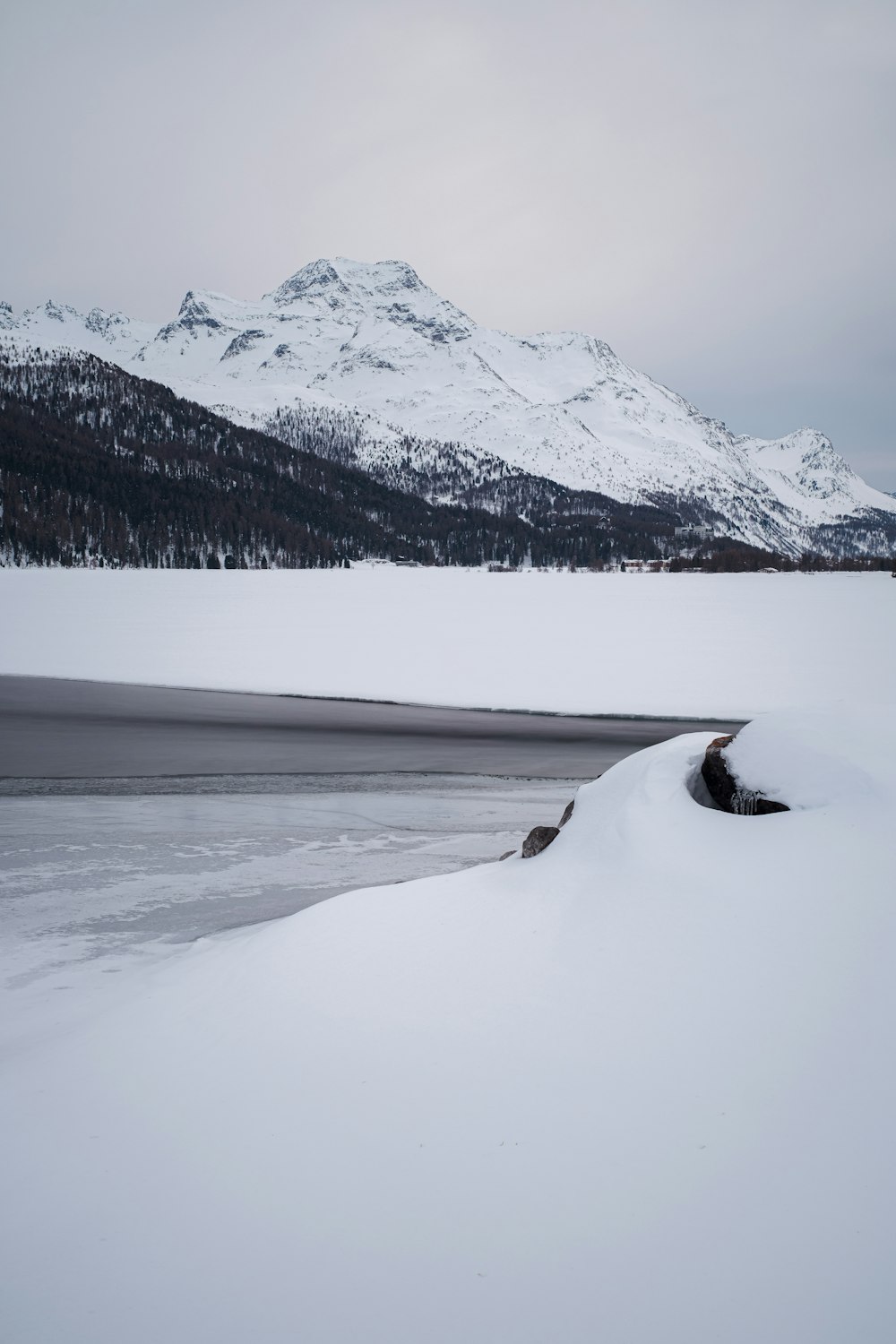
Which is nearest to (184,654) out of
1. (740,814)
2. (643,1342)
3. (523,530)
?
(740,814)

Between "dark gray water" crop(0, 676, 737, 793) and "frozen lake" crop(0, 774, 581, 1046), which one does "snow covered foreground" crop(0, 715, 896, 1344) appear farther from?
"dark gray water" crop(0, 676, 737, 793)

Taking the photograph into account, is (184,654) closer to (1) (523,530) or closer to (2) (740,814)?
(2) (740,814)

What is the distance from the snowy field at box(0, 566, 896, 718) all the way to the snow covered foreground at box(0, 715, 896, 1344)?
1496cm

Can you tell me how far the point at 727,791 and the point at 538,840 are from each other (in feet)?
4.52

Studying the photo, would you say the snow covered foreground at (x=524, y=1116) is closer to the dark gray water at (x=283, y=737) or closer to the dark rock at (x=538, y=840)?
the dark rock at (x=538, y=840)

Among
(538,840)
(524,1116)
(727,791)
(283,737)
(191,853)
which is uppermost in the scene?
(727,791)

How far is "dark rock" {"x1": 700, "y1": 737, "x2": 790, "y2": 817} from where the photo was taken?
17.3 ft

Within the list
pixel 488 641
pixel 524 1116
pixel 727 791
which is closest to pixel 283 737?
pixel 488 641

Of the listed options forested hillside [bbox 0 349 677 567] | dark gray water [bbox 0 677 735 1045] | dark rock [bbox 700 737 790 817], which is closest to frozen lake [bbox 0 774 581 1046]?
dark gray water [bbox 0 677 735 1045]

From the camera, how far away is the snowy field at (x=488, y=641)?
2162 cm

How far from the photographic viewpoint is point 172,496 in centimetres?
12550

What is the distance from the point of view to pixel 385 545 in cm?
15525

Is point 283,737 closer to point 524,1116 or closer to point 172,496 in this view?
point 524,1116

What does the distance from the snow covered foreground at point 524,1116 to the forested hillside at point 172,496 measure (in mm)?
109574
